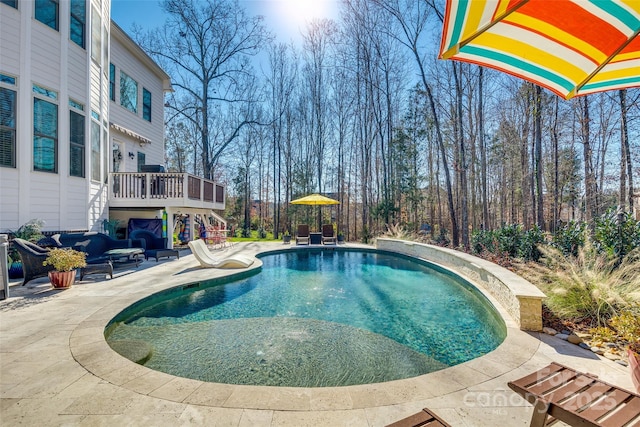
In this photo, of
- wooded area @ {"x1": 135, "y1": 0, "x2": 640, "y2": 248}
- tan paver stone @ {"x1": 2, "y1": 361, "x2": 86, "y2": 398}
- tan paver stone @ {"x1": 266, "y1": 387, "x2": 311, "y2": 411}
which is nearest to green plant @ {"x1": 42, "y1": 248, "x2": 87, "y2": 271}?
tan paver stone @ {"x1": 2, "y1": 361, "x2": 86, "y2": 398}

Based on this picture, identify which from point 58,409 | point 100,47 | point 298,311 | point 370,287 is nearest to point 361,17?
point 100,47

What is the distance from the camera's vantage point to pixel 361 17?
14.1m

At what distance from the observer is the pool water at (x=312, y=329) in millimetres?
3338

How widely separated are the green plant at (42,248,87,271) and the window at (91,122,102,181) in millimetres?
3770

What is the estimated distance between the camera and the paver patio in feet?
6.70

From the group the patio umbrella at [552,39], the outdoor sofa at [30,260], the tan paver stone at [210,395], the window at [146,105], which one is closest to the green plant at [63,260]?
the outdoor sofa at [30,260]

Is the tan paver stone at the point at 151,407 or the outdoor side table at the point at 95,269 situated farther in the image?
the outdoor side table at the point at 95,269

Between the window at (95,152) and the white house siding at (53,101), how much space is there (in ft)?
0.87

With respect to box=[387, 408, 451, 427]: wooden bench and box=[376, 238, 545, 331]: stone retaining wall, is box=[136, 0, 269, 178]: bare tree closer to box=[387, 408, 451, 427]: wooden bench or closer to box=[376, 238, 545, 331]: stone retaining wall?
box=[376, 238, 545, 331]: stone retaining wall

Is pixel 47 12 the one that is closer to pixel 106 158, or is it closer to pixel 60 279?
pixel 106 158

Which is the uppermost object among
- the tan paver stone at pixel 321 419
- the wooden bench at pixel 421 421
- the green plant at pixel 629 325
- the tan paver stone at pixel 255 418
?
the wooden bench at pixel 421 421

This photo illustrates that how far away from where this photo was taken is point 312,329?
454cm

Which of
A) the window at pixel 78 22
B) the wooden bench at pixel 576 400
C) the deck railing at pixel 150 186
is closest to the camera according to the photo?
the wooden bench at pixel 576 400

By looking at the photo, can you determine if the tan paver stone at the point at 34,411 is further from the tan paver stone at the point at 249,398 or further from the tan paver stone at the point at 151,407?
the tan paver stone at the point at 249,398
